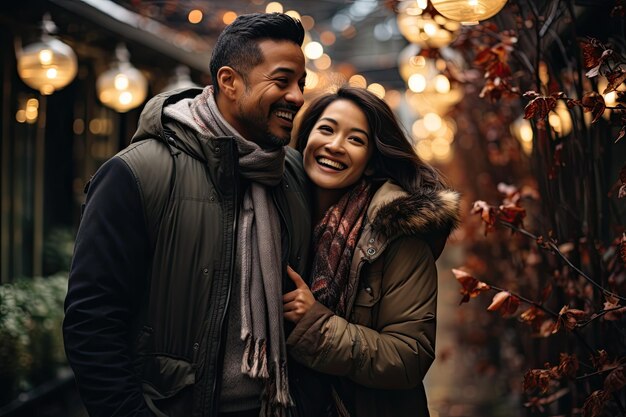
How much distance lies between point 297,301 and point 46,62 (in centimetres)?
430

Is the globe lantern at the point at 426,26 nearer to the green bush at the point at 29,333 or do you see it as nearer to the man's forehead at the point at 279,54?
the man's forehead at the point at 279,54

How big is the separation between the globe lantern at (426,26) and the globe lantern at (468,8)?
28cm

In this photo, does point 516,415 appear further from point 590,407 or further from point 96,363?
point 96,363

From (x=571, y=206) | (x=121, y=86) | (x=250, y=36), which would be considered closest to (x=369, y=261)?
(x=250, y=36)

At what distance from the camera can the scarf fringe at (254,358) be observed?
2770 millimetres

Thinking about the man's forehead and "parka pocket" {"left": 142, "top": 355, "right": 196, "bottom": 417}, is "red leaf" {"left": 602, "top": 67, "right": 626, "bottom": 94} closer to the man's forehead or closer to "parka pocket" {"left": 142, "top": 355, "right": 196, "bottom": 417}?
the man's forehead

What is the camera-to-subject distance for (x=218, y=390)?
2766 millimetres

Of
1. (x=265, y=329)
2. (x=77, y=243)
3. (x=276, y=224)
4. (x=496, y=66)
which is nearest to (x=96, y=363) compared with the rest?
(x=77, y=243)

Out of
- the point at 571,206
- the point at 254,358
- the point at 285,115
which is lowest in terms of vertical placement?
the point at 254,358

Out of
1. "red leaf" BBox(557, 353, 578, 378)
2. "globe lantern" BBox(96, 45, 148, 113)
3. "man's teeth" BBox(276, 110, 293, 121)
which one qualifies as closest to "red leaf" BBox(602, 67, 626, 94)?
"man's teeth" BBox(276, 110, 293, 121)

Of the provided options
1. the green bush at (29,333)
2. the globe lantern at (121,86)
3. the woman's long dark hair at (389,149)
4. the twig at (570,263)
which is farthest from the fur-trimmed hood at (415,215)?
the globe lantern at (121,86)

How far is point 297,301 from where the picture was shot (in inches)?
119

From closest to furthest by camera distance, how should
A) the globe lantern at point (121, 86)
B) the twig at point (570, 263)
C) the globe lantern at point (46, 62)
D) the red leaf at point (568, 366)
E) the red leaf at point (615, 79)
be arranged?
1. the red leaf at point (615, 79)
2. the twig at point (570, 263)
3. the red leaf at point (568, 366)
4. the globe lantern at point (46, 62)
5. the globe lantern at point (121, 86)

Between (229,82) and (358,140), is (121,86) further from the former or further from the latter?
(229,82)
